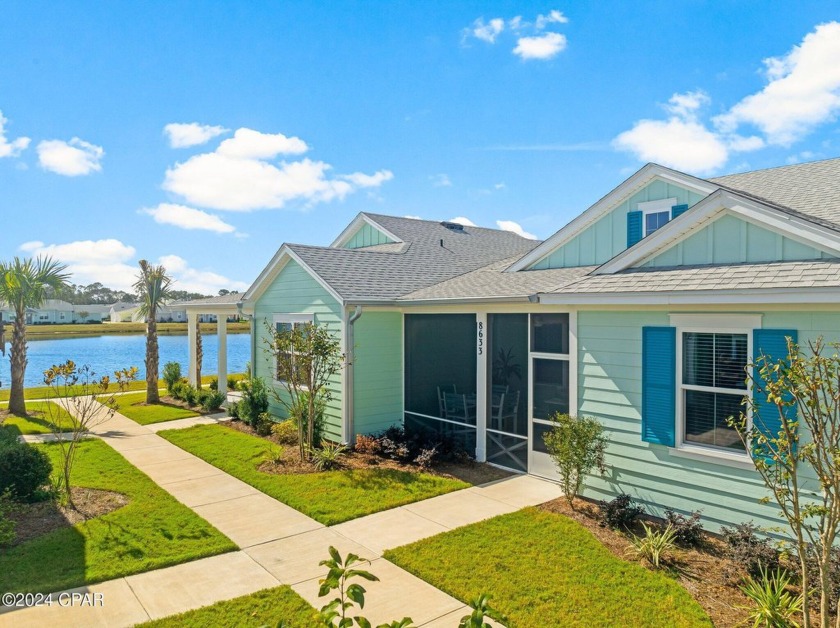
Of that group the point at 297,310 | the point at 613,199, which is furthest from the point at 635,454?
the point at 297,310

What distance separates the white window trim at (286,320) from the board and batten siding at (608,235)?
5.58 metres

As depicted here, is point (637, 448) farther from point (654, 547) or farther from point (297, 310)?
point (297, 310)

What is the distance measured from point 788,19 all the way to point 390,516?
12038mm

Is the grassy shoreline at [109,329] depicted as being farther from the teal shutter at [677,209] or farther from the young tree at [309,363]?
the teal shutter at [677,209]

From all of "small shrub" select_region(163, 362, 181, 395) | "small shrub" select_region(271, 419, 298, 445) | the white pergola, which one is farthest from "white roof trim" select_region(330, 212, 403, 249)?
"small shrub" select_region(271, 419, 298, 445)

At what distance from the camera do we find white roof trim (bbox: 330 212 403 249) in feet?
56.0

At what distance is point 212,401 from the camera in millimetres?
15195

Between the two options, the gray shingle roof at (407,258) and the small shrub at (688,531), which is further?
the gray shingle roof at (407,258)

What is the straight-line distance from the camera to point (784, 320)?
575 centimetres

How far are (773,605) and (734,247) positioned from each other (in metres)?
4.34

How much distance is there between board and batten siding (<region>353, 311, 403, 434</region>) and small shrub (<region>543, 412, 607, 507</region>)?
4431mm

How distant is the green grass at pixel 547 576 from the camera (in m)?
4.68

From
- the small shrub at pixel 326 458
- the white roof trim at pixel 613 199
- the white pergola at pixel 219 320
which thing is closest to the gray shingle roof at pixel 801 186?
the white roof trim at pixel 613 199

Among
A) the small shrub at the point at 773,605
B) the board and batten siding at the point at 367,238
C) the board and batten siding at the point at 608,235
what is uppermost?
the board and batten siding at the point at 367,238
